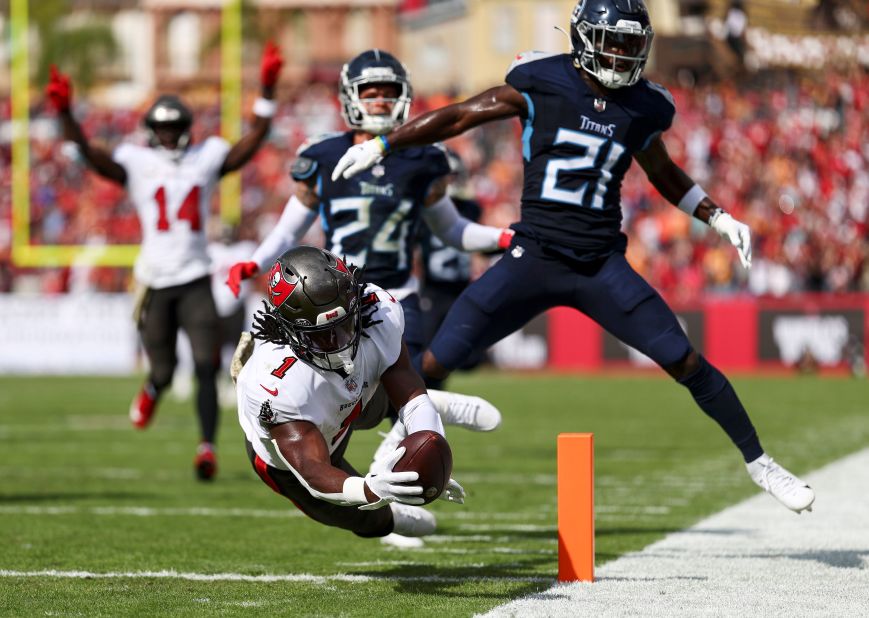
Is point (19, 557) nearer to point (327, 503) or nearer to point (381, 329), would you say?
point (327, 503)

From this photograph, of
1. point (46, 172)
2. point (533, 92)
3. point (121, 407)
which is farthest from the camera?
point (46, 172)

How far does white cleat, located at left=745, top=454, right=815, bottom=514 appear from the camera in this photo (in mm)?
5090

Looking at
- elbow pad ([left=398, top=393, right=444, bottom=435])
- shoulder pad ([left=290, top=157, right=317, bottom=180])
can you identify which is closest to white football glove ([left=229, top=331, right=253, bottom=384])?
elbow pad ([left=398, top=393, right=444, bottom=435])

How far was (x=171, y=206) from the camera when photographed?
7.96 metres

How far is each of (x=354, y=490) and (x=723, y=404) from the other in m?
1.70

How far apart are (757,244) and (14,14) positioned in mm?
9716

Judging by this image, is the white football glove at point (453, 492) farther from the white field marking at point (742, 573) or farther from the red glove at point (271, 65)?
the red glove at point (271, 65)

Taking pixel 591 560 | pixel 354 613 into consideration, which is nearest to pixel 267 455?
pixel 354 613

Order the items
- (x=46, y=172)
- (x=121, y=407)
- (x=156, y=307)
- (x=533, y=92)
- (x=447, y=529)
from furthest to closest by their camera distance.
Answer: (x=46, y=172)
(x=121, y=407)
(x=156, y=307)
(x=447, y=529)
(x=533, y=92)

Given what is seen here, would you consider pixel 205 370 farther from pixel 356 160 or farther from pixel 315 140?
pixel 356 160

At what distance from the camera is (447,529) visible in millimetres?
6109

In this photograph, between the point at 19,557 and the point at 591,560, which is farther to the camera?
the point at 19,557

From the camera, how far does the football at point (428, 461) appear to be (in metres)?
4.06

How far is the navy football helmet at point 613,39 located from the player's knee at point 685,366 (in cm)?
96
